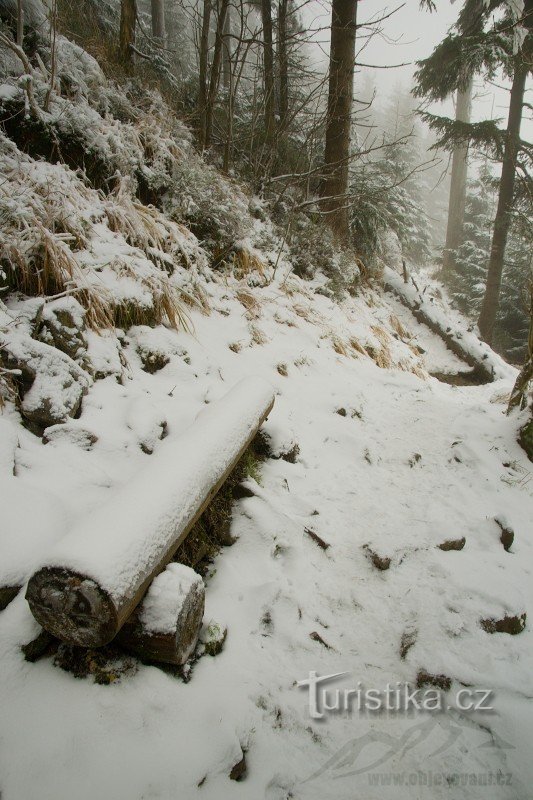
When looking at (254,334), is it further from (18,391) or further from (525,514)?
(525,514)

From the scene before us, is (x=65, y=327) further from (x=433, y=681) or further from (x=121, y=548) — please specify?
(x=433, y=681)

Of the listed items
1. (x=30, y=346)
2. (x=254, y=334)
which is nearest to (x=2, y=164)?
(x=30, y=346)

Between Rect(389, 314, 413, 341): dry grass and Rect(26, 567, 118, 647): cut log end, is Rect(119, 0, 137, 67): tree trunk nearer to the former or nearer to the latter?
Rect(389, 314, 413, 341): dry grass

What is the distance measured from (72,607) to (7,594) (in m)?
0.44

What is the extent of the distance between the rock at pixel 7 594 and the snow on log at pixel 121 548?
27 cm

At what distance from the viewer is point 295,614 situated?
2.09m

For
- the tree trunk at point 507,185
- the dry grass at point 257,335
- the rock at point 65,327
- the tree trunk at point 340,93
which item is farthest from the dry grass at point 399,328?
the rock at point 65,327

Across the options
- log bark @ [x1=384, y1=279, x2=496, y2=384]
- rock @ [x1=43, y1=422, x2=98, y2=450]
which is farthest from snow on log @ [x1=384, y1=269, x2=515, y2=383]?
rock @ [x1=43, y1=422, x2=98, y2=450]

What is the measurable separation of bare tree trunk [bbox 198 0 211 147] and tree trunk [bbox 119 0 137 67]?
1002 millimetres

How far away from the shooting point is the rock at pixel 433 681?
184 centimetres

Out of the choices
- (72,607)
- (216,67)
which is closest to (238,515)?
(72,607)

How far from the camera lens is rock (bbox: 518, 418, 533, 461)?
3680mm

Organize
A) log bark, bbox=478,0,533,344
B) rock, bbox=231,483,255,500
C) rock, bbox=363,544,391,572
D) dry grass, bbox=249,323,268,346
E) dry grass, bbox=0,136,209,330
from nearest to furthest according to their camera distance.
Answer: rock, bbox=363,544,391,572
rock, bbox=231,483,255,500
dry grass, bbox=0,136,209,330
dry grass, bbox=249,323,268,346
log bark, bbox=478,0,533,344

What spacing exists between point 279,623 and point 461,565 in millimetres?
1271
